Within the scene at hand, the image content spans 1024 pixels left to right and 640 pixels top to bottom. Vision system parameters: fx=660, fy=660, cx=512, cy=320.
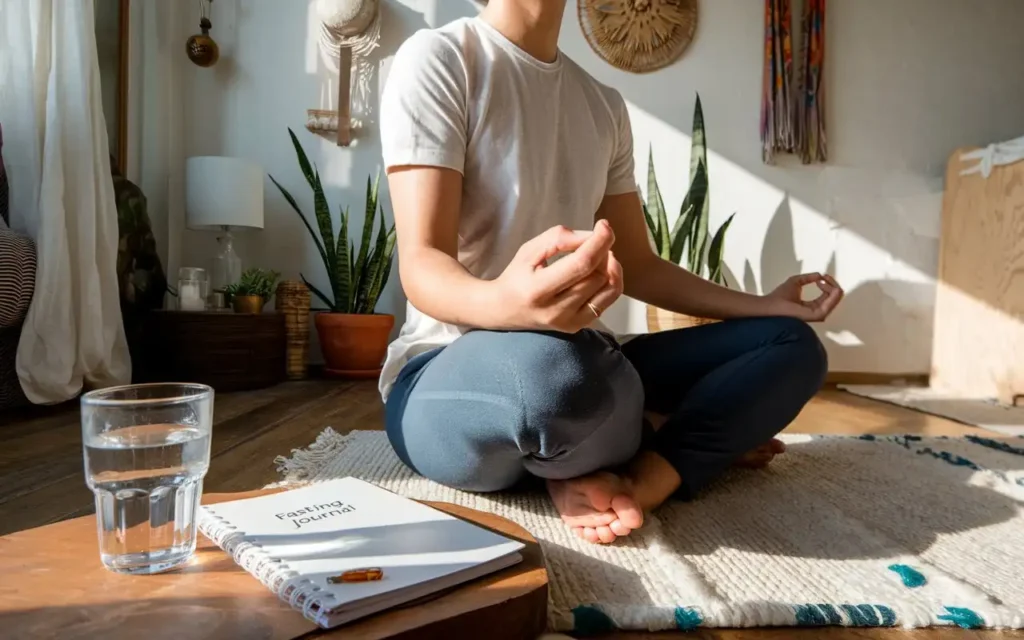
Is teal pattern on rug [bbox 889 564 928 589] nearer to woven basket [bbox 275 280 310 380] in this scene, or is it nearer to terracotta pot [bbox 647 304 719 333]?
terracotta pot [bbox 647 304 719 333]

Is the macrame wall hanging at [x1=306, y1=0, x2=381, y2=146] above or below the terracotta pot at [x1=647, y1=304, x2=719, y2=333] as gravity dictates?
above

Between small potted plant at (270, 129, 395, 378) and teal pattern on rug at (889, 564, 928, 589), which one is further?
small potted plant at (270, 129, 395, 378)

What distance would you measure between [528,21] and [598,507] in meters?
0.65

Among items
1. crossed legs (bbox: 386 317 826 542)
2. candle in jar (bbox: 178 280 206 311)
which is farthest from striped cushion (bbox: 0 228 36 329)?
crossed legs (bbox: 386 317 826 542)

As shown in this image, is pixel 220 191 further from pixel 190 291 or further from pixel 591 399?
pixel 591 399

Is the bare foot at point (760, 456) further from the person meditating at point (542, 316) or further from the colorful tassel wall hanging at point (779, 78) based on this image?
the colorful tassel wall hanging at point (779, 78)

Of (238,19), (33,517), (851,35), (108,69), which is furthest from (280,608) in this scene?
(851,35)

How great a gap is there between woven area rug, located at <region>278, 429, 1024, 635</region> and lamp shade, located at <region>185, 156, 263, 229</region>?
4.43 ft

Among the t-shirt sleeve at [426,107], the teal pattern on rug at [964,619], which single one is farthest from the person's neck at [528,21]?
the teal pattern on rug at [964,619]

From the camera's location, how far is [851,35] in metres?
2.65

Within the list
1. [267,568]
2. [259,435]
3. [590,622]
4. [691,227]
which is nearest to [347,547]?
[267,568]

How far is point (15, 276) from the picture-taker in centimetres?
150

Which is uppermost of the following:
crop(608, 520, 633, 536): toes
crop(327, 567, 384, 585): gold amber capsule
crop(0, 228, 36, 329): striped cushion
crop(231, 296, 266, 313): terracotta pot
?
crop(0, 228, 36, 329): striped cushion

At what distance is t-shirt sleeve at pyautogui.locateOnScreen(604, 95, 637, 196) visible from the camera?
1.06m
